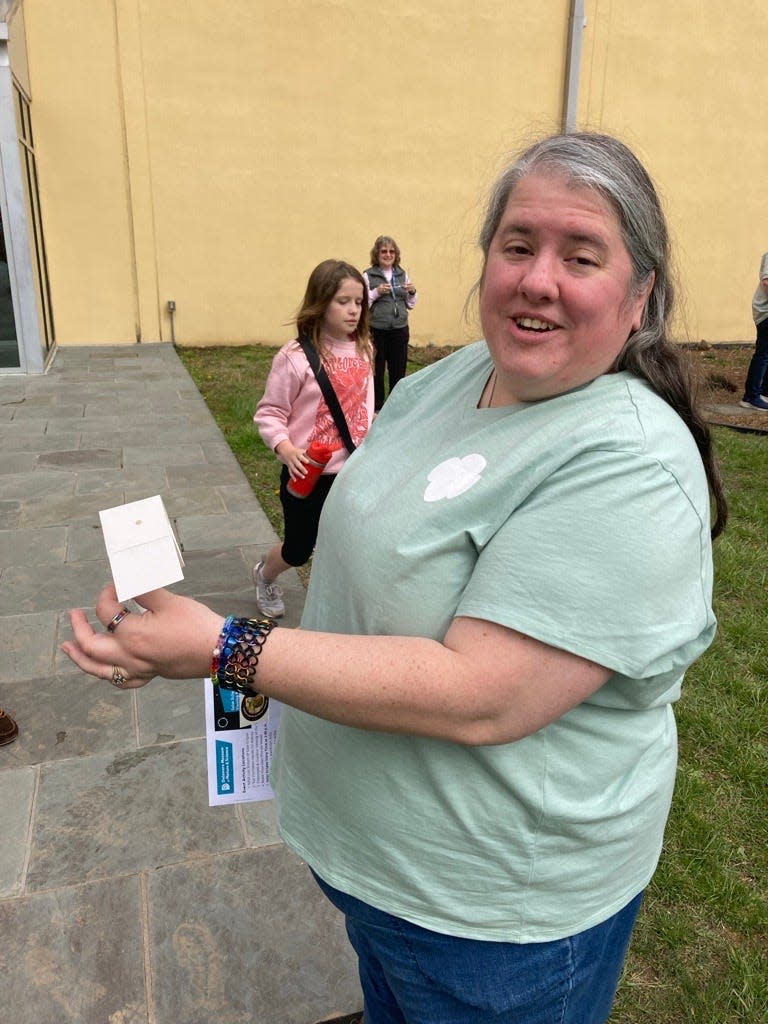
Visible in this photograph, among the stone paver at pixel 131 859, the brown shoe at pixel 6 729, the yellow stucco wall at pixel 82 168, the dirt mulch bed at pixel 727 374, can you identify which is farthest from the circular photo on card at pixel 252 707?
the yellow stucco wall at pixel 82 168

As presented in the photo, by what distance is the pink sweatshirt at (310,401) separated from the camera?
3.52 metres

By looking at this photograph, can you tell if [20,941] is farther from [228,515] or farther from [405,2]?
[405,2]

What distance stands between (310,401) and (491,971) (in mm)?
2710

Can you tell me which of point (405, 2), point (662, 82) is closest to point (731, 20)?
point (662, 82)

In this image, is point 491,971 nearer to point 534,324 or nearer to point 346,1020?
point 534,324

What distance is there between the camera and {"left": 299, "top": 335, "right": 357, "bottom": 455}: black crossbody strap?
3471mm

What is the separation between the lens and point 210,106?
11.9m

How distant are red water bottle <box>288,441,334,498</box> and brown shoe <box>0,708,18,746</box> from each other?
55.5 inches

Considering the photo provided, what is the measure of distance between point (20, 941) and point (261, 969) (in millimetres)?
645

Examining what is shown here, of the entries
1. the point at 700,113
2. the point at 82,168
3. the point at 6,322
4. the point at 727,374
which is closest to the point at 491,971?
the point at 6,322

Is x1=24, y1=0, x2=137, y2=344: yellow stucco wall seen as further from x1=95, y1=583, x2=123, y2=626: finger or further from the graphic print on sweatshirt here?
x1=95, y1=583, x2=123, y2=626: finger

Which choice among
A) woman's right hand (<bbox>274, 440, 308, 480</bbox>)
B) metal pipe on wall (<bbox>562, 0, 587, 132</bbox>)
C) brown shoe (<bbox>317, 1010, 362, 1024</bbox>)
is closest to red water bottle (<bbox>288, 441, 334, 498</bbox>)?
woman's right hand (<bbox>274, 440, 308, 480</bbox>)

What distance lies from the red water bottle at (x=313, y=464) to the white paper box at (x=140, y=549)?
7.99 ft

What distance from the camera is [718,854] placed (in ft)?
8.20
